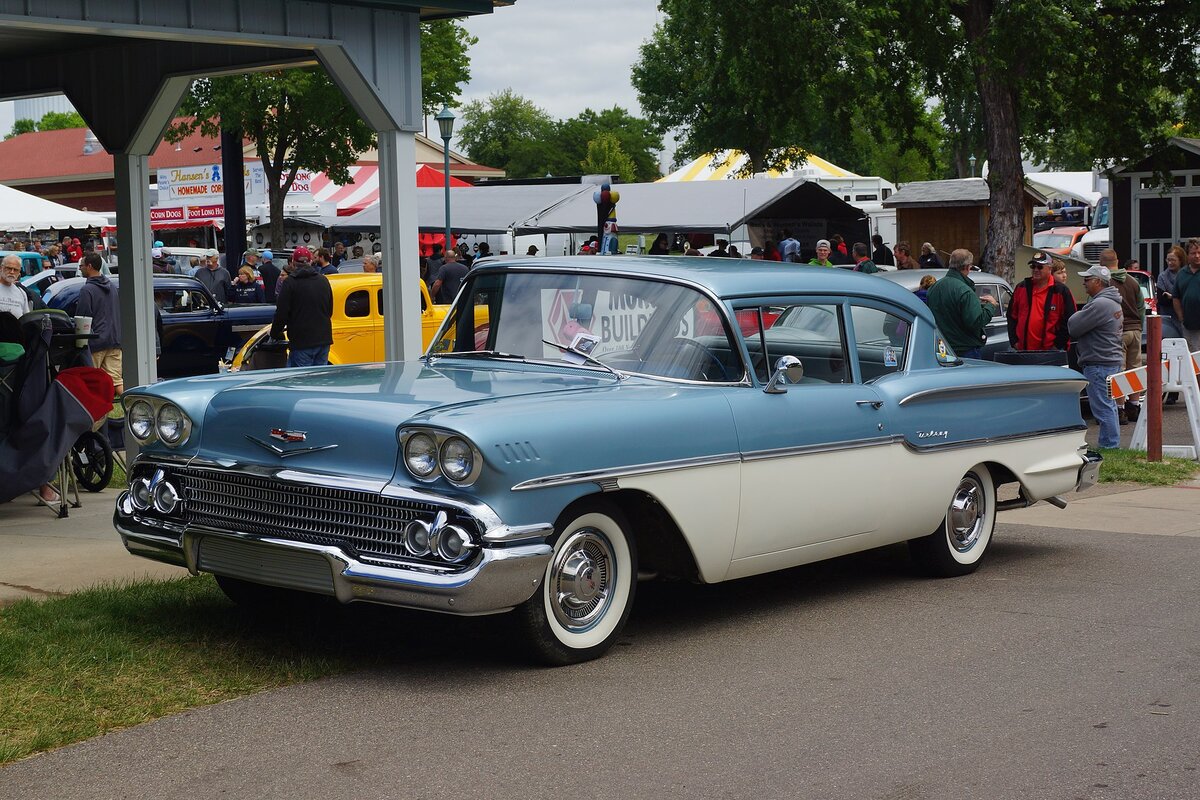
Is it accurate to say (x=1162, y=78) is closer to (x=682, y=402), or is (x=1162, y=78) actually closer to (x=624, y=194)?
(x=624, y=194)

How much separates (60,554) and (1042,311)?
30.7ft

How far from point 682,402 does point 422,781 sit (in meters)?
2.24

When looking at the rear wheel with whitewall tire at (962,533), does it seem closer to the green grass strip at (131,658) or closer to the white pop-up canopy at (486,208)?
the green grass strip at (131,658)

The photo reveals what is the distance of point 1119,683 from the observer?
5.79 metres

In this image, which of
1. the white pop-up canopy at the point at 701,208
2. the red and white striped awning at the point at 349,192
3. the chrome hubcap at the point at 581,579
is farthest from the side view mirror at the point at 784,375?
the red and white striped awning at the point at 349,192

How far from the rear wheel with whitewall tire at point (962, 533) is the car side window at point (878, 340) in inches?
29.4

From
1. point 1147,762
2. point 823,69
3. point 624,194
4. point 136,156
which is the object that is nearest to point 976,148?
point 624,194

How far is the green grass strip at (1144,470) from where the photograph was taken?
11.9 m

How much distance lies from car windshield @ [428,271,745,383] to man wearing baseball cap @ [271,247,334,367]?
7.92 metres

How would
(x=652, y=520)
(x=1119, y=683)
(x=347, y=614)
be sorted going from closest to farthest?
1. (x=1119, y=683)
2. (x=652, y=520)
3. (x=347, y=614)

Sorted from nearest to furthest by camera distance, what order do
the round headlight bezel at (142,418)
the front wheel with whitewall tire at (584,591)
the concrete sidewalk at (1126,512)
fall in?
1. the front wheel with whitewall tire at (584,591)
2. the round headlight bezel at (142,418)
3. the concrete sidewalk at (1126,512)

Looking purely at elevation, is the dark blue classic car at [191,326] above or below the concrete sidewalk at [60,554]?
above

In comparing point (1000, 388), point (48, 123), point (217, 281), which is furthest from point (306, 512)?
point (48, 123)

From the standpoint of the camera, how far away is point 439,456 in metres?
5.46
